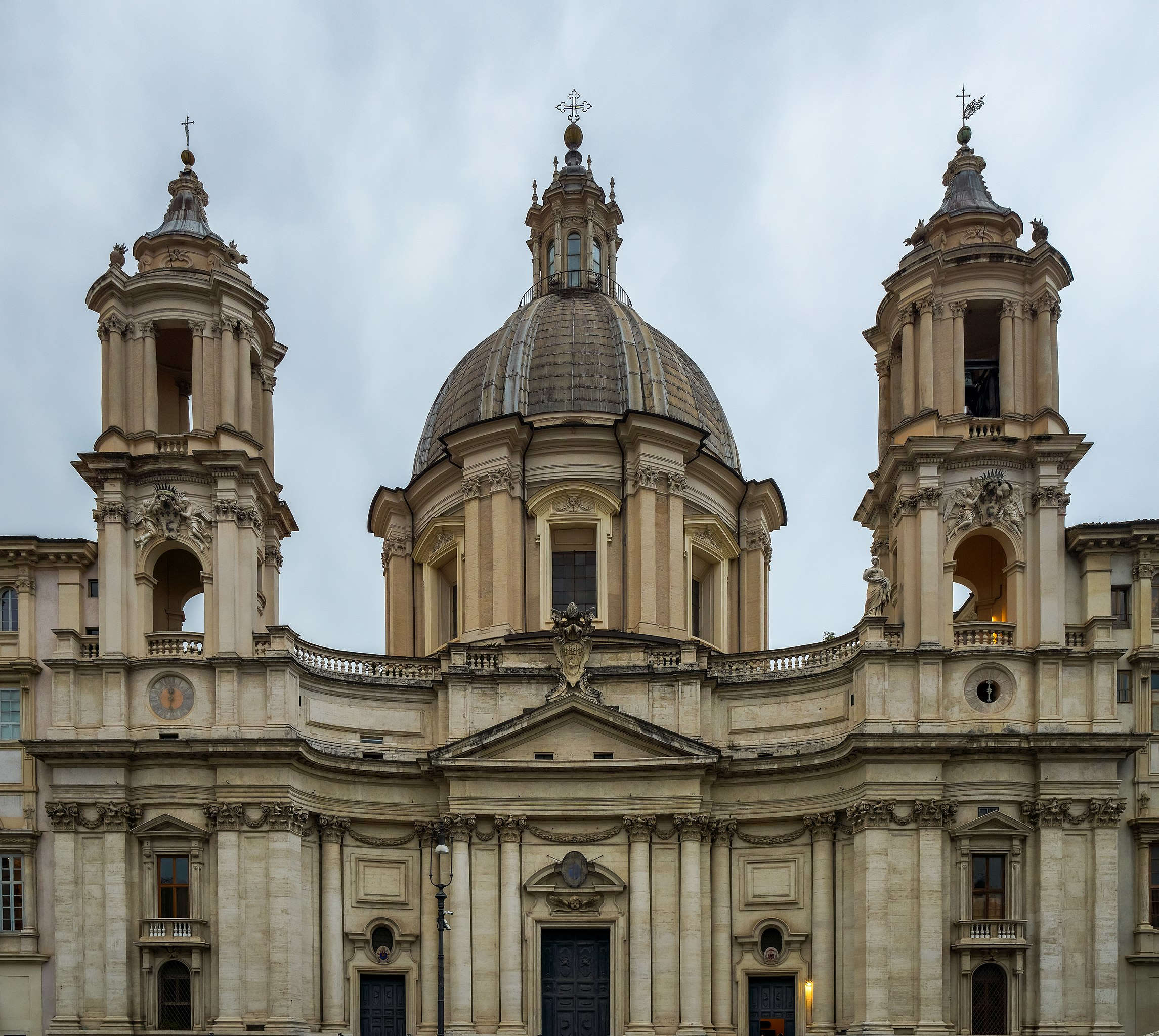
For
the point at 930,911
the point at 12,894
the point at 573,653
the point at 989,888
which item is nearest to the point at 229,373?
the point at 573,653

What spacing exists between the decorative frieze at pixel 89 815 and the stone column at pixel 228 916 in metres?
2.32

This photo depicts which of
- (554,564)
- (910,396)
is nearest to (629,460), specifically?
(554,564)

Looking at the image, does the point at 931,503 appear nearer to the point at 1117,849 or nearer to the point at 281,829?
the point at 1117,849

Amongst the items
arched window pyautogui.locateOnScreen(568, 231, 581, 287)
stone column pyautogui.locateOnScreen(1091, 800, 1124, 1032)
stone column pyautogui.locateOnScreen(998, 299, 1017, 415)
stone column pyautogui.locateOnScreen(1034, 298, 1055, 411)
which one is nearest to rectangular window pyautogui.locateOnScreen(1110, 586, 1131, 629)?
stone column pyautogui.locateOnScreen(1091, 800, 1124, 1032)

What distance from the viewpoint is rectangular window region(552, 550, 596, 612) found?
178 feet

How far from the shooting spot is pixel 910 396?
1901 inches

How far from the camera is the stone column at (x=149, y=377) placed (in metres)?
47.9

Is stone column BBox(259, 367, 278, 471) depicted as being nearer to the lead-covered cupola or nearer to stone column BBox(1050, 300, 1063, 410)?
the lead-covered cupola

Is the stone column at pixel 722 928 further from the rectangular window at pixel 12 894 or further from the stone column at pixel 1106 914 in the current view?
the rectangular window at pixel 12 894

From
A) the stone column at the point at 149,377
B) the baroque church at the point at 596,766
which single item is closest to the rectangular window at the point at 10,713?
the baroque church at the point at 596,766

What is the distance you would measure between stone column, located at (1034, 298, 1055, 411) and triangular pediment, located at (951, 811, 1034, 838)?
1206 cm

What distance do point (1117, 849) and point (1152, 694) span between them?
188 inches

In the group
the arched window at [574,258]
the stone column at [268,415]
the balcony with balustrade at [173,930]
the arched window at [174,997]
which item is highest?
the arched window at [574,258]

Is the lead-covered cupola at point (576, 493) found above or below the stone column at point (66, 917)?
above
